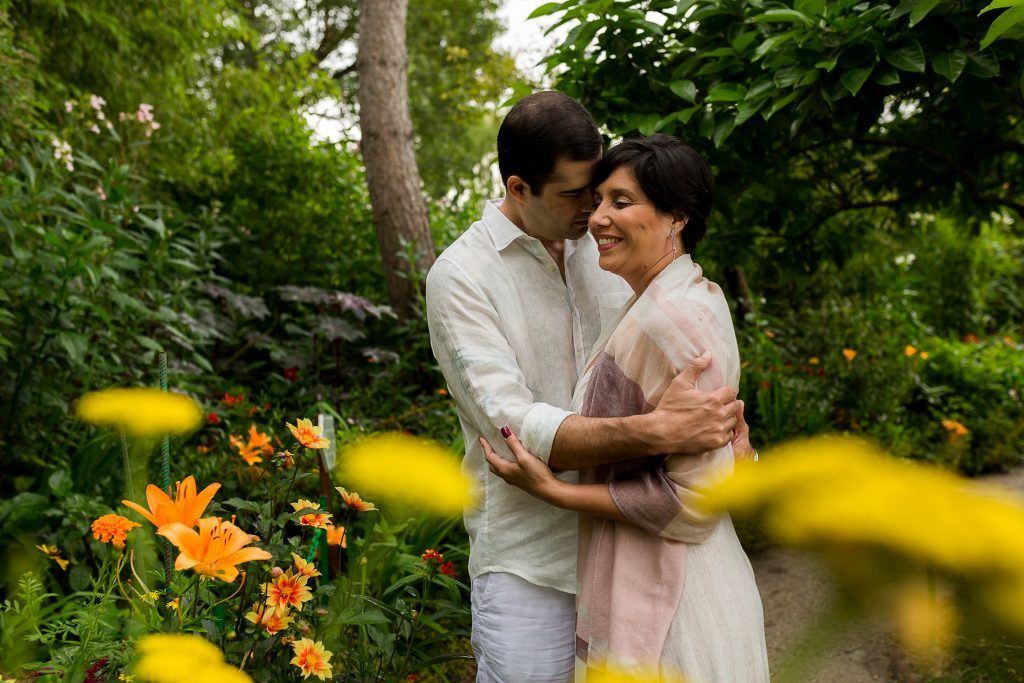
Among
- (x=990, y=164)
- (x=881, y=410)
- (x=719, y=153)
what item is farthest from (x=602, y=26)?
(x=881, y=410)

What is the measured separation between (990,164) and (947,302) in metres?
5.21

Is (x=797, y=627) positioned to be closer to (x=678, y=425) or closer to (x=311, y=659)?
(x=678, y=425)

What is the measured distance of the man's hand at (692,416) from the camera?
1.23 meters

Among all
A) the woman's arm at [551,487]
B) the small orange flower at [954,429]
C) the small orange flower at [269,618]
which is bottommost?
the small orange flower at [954,429]

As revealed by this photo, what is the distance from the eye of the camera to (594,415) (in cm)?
138

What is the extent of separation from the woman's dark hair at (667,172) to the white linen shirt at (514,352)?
0.95 ft

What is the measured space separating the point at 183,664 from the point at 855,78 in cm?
180

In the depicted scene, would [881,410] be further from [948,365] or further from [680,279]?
[680,279]

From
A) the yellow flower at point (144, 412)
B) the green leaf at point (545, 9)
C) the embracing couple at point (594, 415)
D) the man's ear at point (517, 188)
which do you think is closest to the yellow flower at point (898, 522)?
the yellow flower at point (144, 412)

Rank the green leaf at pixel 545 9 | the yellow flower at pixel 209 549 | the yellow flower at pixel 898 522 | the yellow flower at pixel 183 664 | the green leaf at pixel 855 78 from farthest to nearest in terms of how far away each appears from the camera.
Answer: the green leaf at pixel 545 9 < the green leaf at pixel 855 78 < the yellow flower at pixel 209 549 < the yellow flower at pixel 183 664 < the yellow flower at pixel 898 522

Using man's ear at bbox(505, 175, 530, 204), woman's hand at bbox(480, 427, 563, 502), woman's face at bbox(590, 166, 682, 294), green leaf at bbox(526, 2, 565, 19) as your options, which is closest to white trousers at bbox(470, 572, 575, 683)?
woman's hand at bbox(480, 427, 563, 502)

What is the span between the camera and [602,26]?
220 centimetres

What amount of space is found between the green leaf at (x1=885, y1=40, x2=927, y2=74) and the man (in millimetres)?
800

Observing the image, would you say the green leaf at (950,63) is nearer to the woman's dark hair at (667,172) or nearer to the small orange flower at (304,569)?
the woman's dark hair at (667,172)
